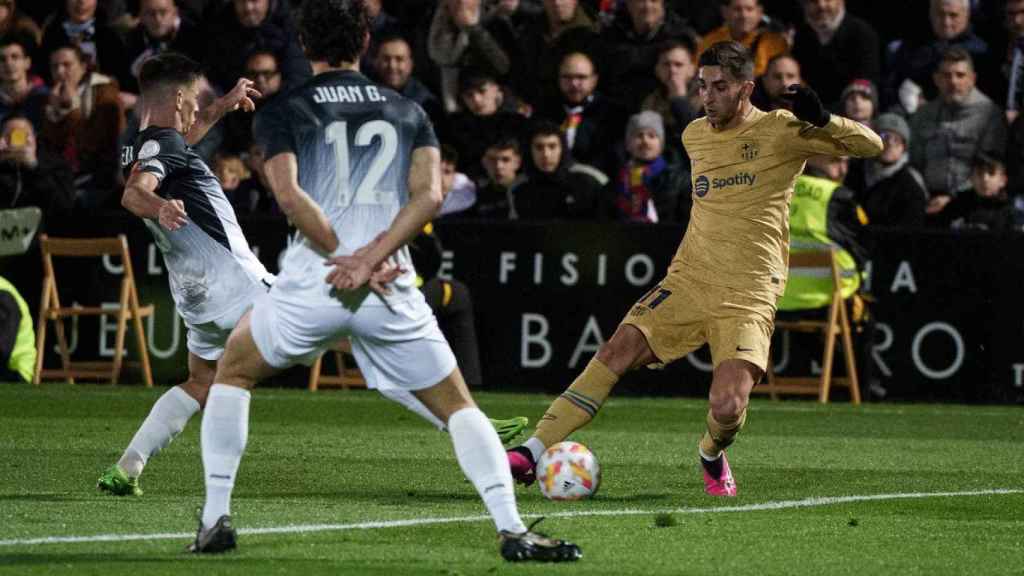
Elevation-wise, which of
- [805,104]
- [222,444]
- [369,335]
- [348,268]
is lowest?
[222,444]

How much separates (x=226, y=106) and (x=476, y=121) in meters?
8.23

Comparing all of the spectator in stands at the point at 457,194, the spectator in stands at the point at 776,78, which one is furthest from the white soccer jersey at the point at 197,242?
the spectator in stands at the point at 776,78

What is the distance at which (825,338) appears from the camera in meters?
16.4

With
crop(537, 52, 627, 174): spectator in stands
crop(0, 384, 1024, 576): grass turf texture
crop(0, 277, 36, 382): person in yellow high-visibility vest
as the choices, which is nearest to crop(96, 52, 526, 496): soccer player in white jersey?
crop(0, 384, 1024, 576): grass turf texture

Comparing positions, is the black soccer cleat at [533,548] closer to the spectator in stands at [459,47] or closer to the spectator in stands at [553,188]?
the spectator in stands at [553,188]

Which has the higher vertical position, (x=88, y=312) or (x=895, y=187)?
(x=895, y=187)

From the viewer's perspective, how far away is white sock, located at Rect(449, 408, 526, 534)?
6.65 m

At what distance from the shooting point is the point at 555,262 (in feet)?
54.6

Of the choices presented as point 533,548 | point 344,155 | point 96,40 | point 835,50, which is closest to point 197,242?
point 344,155

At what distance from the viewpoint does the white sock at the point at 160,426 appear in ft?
30.1

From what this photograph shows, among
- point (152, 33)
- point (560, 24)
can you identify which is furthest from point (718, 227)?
point (152, 33)

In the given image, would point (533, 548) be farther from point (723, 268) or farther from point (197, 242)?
point (197, 242)

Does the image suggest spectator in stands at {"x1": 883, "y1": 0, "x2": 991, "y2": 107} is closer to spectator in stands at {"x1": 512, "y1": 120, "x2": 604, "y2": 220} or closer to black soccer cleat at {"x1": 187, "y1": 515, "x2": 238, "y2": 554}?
spectator in stands at {"x1": 512, "y1": 120, "x2": 604, "y2": 220}

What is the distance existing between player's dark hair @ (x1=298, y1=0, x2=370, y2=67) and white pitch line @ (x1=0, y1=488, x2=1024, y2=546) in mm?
1932
